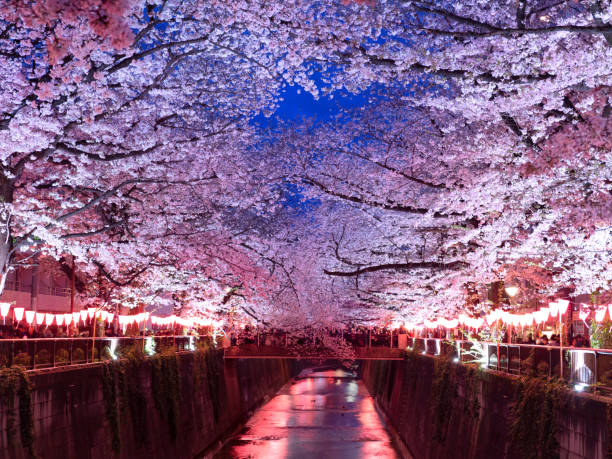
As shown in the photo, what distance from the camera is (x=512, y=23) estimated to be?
42.6ft

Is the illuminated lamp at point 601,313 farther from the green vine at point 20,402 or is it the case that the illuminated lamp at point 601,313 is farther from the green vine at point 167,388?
the green vine at point 167,388

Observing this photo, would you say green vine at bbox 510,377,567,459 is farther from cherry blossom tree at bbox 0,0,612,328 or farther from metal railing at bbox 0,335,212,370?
metal railing at bbox 0,335,212,370

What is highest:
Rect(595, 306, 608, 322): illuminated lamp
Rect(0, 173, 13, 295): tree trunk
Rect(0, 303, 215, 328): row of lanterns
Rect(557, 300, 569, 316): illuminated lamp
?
Rect(0, 173, 13, 295): tree trunk

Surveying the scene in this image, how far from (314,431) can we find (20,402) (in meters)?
31.4

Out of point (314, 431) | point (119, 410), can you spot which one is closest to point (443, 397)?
point (119, 410)

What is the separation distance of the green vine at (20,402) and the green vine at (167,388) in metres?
10.9

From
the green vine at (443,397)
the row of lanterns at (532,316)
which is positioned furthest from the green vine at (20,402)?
the green vine at (443,397)

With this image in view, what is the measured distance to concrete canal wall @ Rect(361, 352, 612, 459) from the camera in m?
11.3

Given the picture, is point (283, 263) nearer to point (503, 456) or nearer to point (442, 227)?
point (442, 227)

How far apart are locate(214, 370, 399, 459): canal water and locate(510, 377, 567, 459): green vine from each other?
21.7 meters

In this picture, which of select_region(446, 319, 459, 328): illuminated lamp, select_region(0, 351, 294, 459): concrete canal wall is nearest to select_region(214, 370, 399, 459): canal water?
select_region(0, 351, 294, 459): concrete canal wall

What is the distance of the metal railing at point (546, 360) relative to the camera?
37.5ft

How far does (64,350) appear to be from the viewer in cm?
1758

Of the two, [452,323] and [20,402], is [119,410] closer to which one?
[20,402]
